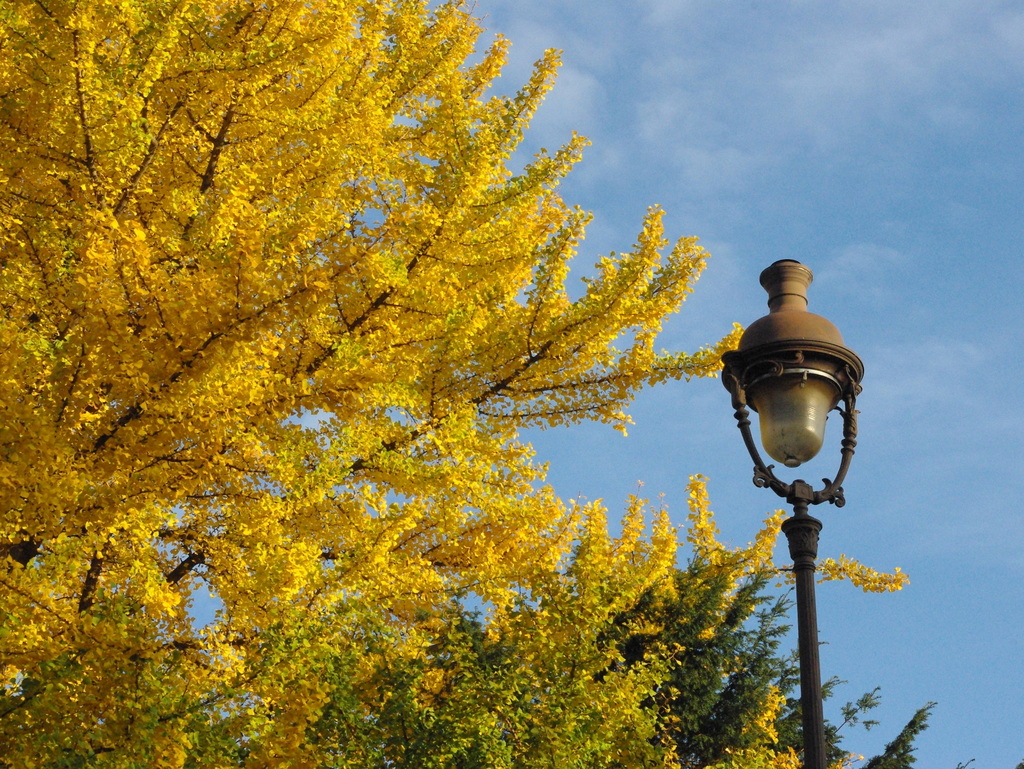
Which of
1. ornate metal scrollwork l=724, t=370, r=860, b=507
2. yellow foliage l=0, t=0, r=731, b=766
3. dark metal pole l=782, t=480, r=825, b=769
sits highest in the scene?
yellow foliage l=0, t=0, r=731, b=766

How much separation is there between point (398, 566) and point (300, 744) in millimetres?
1275

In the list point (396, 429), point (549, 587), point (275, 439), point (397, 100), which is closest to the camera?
point (275, 439)

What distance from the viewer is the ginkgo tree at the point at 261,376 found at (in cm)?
509

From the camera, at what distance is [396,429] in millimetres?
6617

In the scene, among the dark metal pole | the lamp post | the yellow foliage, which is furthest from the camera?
the yellow foliage

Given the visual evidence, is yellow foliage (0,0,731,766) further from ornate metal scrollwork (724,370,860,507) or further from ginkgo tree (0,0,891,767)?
ornate metal scrollwork (724,370,860,507)

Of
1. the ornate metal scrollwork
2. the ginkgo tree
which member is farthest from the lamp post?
the ginkgo tree

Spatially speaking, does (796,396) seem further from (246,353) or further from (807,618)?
(246,353)

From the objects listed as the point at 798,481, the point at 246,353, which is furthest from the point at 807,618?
the point at 246,353

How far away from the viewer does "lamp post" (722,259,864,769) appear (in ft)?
13.6

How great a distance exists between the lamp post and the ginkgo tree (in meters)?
2.08

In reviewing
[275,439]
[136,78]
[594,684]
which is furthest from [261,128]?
[594,684]

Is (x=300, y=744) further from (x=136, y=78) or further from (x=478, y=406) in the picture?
(x=136, y=78)

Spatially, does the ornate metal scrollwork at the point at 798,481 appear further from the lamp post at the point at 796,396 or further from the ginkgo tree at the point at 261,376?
the ginkgo tree at the point at 261,376
